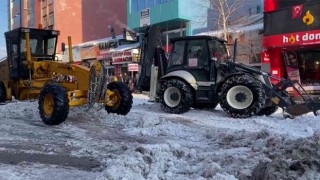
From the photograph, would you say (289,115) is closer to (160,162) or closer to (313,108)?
(313,108)

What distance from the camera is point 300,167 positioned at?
4188mm

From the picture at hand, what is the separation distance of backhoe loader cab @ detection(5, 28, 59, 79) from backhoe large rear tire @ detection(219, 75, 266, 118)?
5.88 metres

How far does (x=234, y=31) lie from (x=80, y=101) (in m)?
15.6

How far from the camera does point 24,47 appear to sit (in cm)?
1261

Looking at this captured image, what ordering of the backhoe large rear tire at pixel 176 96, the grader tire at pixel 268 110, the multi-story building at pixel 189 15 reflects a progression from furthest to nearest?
the multi-story building at pixel 189 15
the backhoe large rear tire at pixel 176 96
the grader tire at pixel 268 110

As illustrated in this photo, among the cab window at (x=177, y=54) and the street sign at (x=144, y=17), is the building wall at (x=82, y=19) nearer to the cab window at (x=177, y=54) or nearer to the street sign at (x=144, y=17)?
the street sign at (x=144, y=17)

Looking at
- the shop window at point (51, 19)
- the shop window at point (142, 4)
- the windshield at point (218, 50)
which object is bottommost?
the windshield at point (218, 50)

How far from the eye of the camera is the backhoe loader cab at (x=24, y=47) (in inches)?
494

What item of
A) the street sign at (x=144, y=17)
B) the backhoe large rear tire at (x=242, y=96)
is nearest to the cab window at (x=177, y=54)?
the backhoe large rear tire at (x=242, y=96)

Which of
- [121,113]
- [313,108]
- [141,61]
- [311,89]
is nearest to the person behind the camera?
[313,108]

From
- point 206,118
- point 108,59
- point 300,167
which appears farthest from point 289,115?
point 108,59

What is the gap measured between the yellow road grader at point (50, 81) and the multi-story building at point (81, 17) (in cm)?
2287

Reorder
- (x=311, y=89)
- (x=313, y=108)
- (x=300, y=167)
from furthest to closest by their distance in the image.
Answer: (x=311, y=89)
(x=313, y=108)
(x=300, y=167)

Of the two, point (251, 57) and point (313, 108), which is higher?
point (251, 57)
